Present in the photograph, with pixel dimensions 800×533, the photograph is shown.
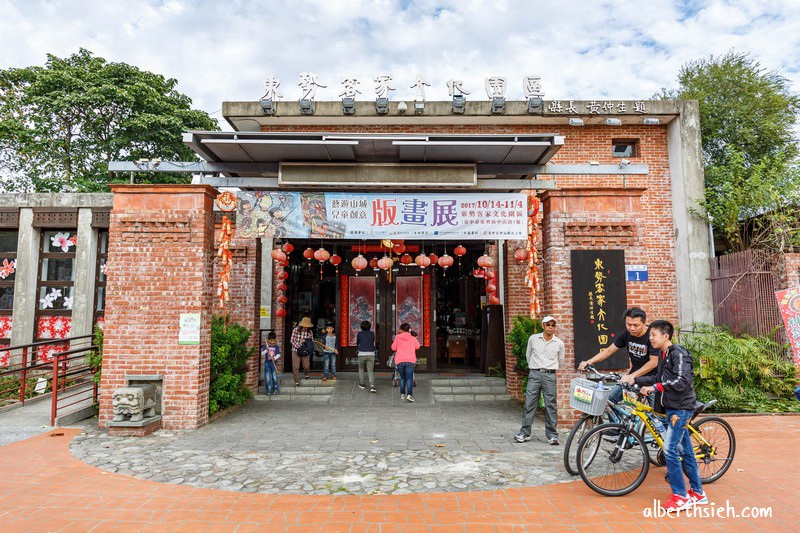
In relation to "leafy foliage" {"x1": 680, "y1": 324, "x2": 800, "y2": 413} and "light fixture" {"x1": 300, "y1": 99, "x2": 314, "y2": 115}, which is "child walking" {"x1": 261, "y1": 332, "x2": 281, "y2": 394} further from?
"leafy foliage" {"x1": 680, "y1": 324, "x2": 800, "y2": 413}

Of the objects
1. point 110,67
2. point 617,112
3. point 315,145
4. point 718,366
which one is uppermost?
point 110,67

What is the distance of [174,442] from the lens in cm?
663

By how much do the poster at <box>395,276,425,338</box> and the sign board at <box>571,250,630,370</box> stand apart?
570 cm

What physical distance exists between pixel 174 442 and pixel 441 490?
407 centimetres

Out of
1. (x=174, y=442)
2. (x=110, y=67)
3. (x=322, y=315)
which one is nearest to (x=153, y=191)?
(x=174, y=442)

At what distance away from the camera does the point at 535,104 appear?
1075 cm

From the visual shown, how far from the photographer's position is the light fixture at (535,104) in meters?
10.7

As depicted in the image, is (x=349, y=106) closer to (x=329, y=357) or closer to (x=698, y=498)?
(x=329, y=357)

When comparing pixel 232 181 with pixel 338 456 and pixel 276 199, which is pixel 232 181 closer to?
pixel 276 199

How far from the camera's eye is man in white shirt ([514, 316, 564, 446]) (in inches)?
263

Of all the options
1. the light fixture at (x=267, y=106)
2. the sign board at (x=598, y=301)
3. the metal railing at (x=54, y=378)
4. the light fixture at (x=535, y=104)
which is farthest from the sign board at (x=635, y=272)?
the metal railing at (x=54, y=378)

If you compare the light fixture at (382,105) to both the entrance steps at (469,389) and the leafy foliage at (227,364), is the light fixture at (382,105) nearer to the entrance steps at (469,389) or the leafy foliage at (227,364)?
the leafy foliage at (227,364)

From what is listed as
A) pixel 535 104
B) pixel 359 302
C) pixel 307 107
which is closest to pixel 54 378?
→ pixel 359 302

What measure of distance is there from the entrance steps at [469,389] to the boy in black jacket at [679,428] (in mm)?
5636
